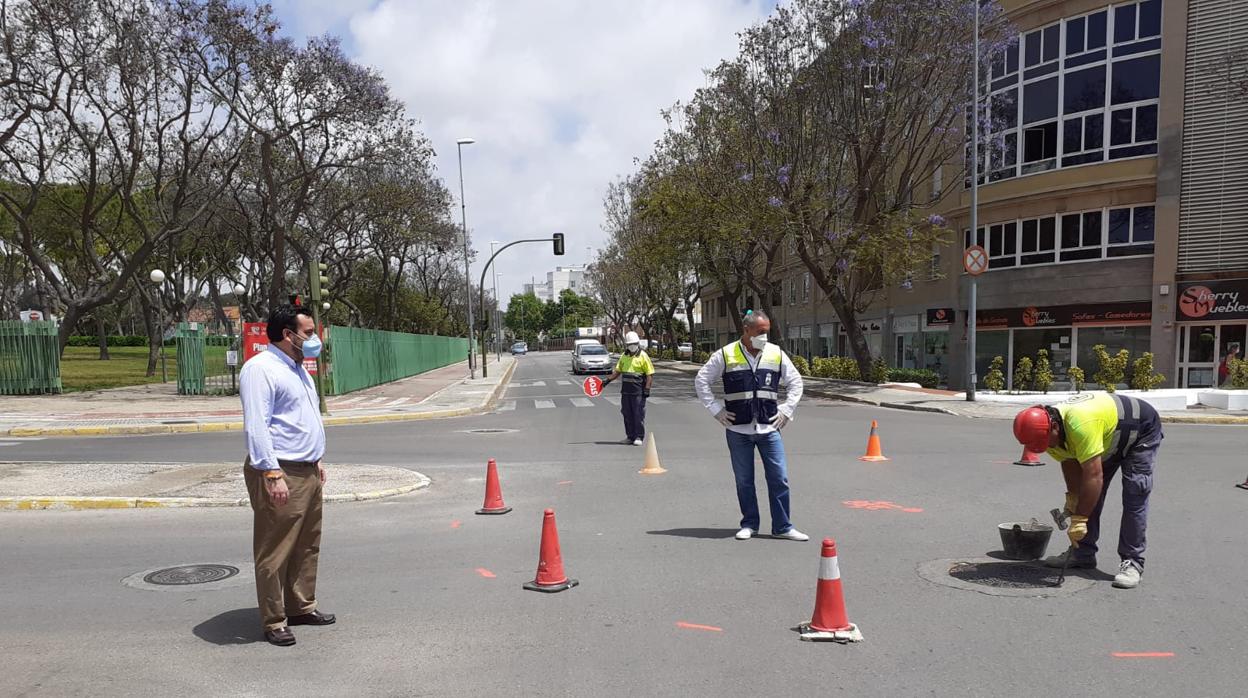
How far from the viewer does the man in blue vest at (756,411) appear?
639cm

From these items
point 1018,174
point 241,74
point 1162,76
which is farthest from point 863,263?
point 241,74

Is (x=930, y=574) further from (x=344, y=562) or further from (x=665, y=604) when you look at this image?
(x=344, y=562)

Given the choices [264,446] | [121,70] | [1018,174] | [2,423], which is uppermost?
[121,70]

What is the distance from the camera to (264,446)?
421cm

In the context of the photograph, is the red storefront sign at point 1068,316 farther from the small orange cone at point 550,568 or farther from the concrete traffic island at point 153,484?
the small orange cone at point 550,568

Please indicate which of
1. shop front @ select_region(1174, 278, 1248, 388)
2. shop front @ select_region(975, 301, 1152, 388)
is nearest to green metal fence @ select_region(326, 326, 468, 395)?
shop front @ select_region(975, 301, 1152, 388)

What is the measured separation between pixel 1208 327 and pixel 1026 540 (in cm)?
2477

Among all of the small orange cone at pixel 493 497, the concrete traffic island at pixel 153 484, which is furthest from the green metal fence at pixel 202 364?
the small orange cone at pixel 493 497

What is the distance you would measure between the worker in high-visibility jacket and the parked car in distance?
25836mm

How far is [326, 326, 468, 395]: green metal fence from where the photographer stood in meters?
24.5

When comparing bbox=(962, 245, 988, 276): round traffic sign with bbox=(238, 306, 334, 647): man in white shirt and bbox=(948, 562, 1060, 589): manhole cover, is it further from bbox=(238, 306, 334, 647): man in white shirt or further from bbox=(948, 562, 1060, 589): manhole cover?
bbox=(238, 306, 334, 647): man in white shirt

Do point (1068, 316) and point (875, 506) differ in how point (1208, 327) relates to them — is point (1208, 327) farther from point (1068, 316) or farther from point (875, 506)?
point (875, 506)

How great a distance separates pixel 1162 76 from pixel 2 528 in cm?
3023

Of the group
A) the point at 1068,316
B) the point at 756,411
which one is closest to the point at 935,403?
the point at 1068,316
